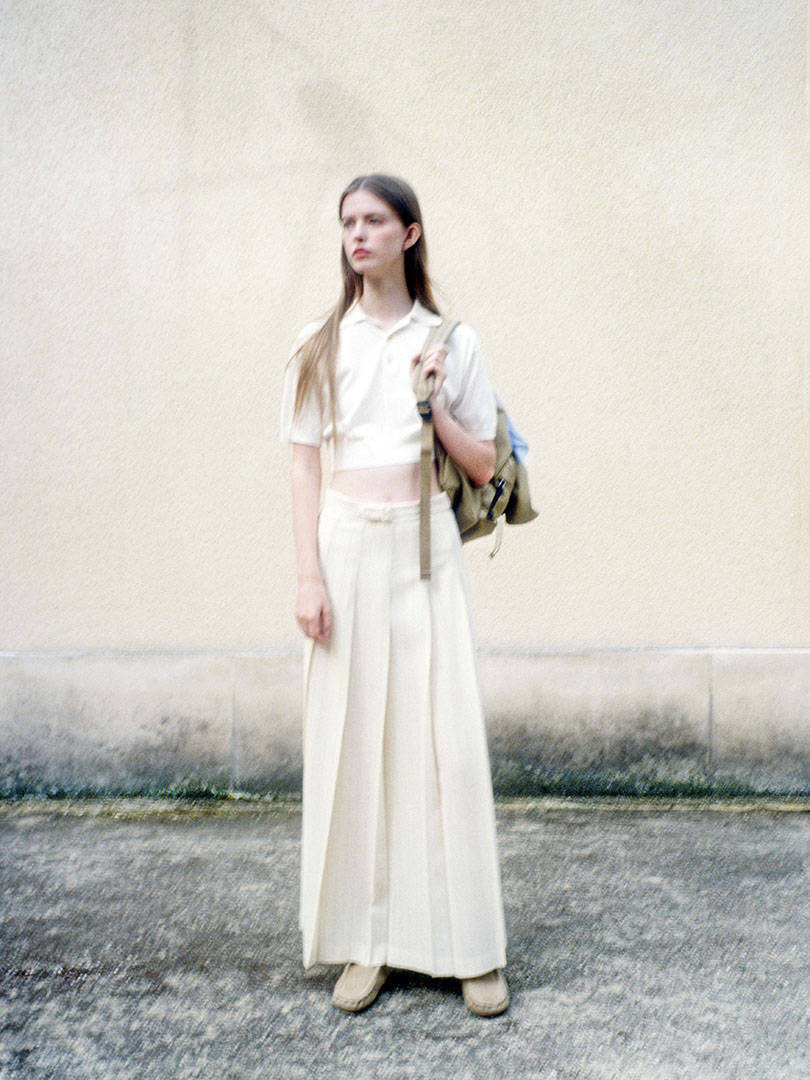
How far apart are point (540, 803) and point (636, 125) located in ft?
8.68

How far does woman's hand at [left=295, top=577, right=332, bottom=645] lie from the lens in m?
2.54

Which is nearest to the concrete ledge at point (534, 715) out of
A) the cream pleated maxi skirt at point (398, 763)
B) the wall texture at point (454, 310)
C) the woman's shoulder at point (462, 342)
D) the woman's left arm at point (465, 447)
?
the wall texture at point (454, 310)

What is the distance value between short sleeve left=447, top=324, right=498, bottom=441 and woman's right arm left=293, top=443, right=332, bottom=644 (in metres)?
0.36

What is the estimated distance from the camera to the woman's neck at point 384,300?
259 centimetres

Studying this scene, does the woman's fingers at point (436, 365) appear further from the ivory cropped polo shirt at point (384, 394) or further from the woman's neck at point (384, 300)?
the woman's neck at point (384, 300)

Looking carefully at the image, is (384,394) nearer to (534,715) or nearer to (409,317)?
(409,317)

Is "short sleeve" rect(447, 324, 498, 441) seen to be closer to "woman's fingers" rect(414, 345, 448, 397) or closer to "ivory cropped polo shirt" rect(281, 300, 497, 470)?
"ivory cropped polo shirt" rect(281, 300, 497, 470)

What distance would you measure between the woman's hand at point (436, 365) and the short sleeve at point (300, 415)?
12.2 inches

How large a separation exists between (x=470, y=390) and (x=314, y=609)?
64 cm

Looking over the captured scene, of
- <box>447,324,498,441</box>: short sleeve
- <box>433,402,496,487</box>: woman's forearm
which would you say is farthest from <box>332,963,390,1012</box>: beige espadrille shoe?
<box>447,324,498,441</box>: short sleeve

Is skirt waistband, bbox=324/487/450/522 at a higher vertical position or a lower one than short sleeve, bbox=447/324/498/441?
lower

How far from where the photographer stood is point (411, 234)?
8.41 ft

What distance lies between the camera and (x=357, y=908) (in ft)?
8.55

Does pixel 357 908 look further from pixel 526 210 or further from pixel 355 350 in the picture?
pixel 526 210
